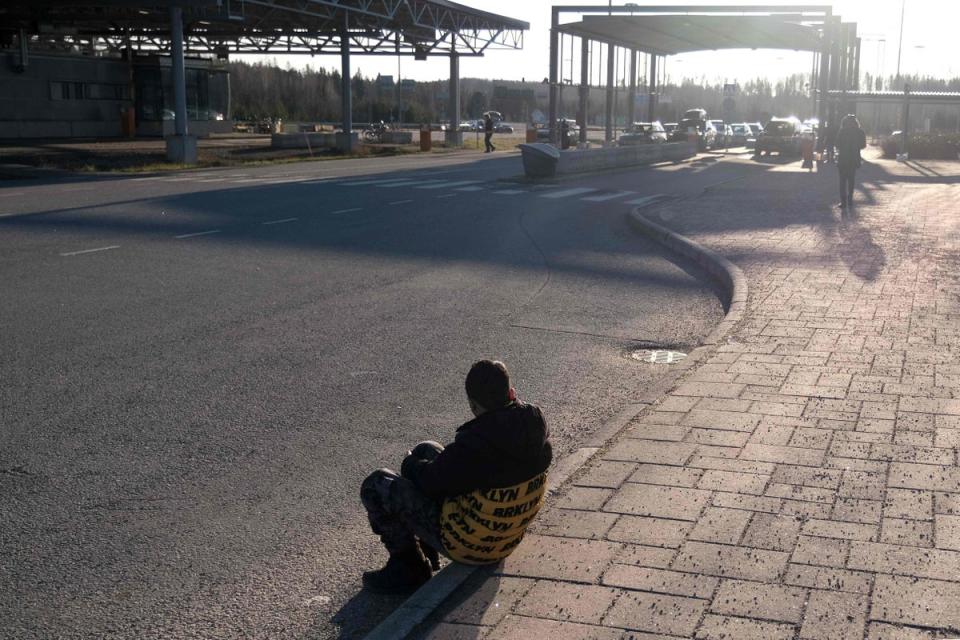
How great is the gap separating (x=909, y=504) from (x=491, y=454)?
2.16 metres

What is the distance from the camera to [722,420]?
6.58 metres

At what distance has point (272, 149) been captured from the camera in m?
47.4

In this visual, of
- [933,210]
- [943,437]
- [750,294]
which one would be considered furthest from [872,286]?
[933,210]

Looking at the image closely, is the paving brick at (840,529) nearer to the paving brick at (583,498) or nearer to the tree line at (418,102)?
the paving brick at (583,498)

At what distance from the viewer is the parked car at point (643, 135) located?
53.6 m

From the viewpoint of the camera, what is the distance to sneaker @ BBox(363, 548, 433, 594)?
4457 millimetres

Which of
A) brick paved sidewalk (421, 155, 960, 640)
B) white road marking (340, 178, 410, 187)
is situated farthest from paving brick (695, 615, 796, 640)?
white road marking (340, 178, 410, 187)

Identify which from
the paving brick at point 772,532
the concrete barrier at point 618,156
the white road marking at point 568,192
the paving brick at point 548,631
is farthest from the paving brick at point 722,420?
the concrete barrier at point 618,156

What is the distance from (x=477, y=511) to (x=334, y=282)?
317 inches

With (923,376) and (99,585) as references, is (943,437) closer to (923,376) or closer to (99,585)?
(923,376)

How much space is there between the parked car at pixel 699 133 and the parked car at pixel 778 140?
18.7 feet

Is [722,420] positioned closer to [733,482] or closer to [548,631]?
[733,482]

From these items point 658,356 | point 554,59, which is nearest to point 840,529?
point 658,356

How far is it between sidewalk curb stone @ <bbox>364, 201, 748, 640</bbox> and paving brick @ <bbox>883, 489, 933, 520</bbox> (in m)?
1.55
